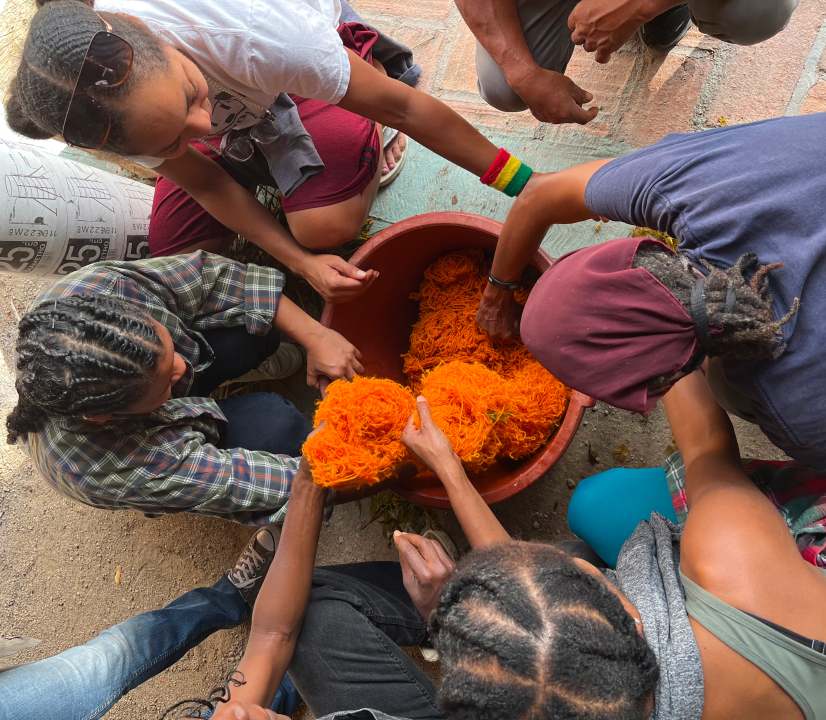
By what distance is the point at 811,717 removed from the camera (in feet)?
3.14

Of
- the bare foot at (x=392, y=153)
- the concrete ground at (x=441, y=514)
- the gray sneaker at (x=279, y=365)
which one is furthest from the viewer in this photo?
the bare foot at (x=392, y=153)

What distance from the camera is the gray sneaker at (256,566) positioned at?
204cm

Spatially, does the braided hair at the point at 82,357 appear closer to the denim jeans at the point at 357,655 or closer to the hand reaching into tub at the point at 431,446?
the hand reaching into tub at the point at 431,446

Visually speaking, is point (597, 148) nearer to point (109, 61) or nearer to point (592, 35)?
point (592, 35)

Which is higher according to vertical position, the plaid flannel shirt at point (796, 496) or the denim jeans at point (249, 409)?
the plaid flannel shirt at point (796, 496)

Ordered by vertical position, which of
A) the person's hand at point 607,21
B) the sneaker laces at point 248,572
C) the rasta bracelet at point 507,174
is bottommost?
the sneaker laces at point 248,572

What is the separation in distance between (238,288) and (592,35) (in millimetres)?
1293

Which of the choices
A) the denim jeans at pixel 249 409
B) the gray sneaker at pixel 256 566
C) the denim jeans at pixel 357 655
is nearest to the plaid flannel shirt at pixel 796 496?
the denim jeans at pixel 357 655

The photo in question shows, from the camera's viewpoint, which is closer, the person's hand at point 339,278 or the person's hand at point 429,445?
the person's hand at point 429,445

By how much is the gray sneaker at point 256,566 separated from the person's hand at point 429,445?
3.15 feet

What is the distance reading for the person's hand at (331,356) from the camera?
167cm

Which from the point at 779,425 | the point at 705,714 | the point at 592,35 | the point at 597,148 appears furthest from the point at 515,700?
the point at 597,148

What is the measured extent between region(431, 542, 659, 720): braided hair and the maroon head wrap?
0.34 m

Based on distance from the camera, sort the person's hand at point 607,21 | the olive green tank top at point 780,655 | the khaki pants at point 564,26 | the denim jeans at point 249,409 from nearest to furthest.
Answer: the olive green tank top at point 780,655 → the person's hand at point 607,21 → the khaki pants at point 564,26 → the denim jeans at point 249,409
